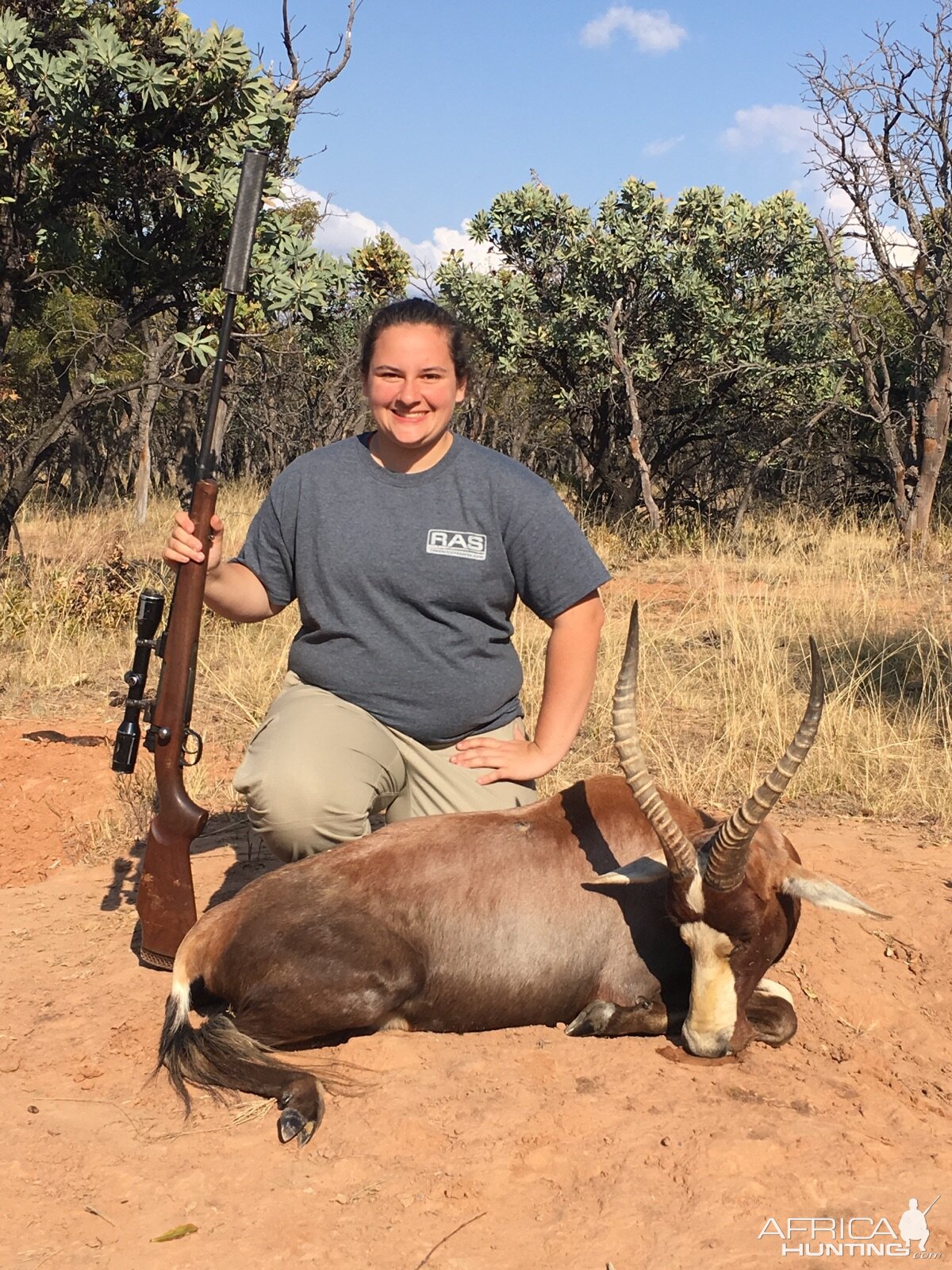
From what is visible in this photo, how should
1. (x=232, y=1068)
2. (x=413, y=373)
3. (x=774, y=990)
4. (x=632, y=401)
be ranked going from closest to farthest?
(x=232, y=1068) < (x=774, y=990) < (x=413, y=373) < (x=632, y=401)

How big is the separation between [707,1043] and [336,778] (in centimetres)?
141

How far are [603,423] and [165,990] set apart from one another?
12.5m

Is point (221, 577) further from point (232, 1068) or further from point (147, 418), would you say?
point (147, 418)

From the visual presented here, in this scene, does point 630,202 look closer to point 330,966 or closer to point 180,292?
point 180,292

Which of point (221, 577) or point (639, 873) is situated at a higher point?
point (221, 577)

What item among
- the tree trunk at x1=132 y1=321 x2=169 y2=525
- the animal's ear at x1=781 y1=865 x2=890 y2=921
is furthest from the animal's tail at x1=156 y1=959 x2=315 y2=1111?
the tree trunk at x1=132 y1=321 x2=169 y2=525

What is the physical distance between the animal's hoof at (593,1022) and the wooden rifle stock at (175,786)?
1277 mm

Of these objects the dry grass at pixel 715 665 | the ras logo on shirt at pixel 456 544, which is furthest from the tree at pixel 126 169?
the ras logo on shirt at pixel 456 544

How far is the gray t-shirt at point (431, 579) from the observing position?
401cm

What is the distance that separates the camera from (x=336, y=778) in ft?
12.4

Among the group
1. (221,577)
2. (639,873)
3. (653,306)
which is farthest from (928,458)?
(639,873)

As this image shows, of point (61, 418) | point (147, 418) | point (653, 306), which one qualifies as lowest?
point (61, 418)

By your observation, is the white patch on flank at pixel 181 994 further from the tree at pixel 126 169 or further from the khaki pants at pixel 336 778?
the tree at pixel 126 169
